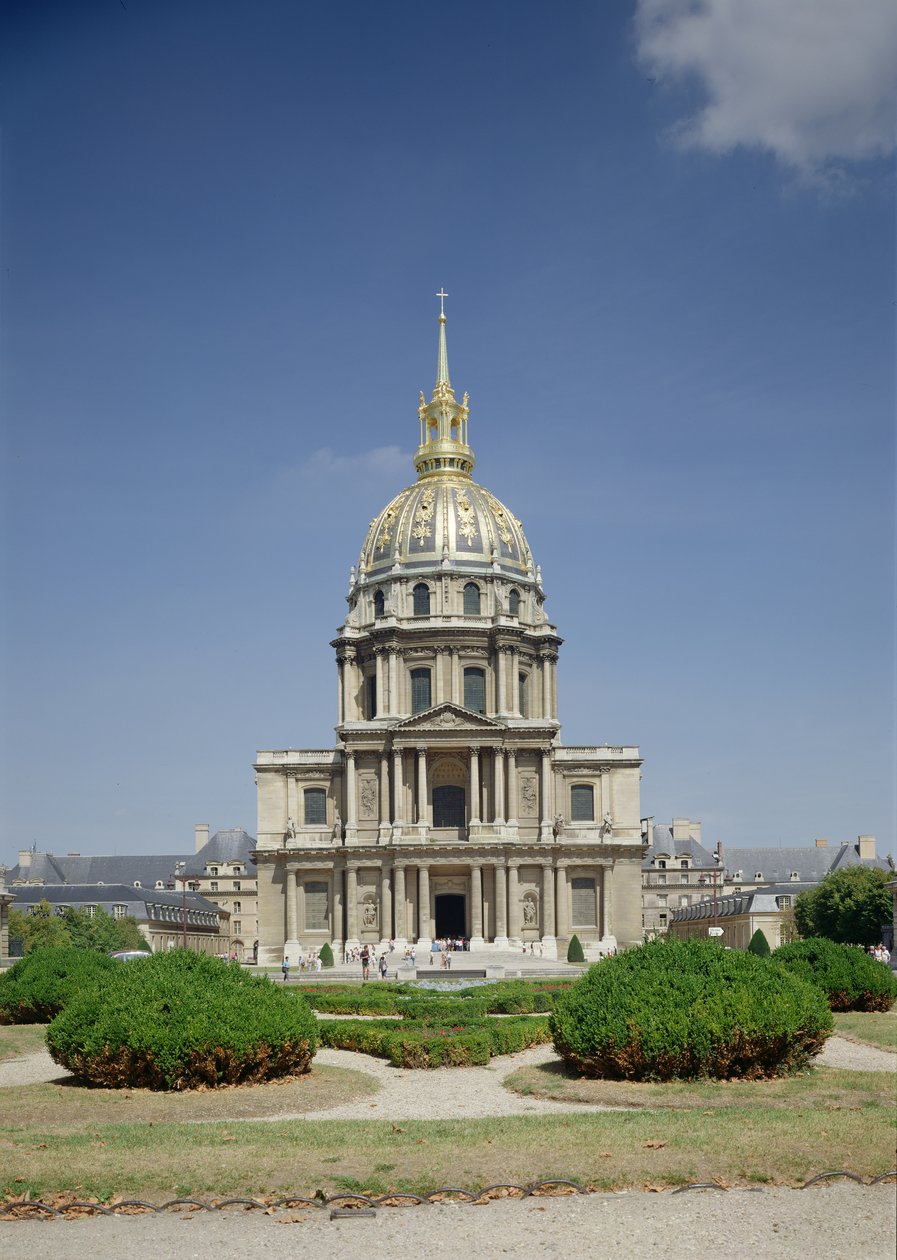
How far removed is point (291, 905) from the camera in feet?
275

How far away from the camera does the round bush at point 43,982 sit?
33500mm

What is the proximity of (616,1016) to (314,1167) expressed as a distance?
7.57m

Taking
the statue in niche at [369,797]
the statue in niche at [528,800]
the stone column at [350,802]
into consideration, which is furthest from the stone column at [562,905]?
the stone column at [350,802]

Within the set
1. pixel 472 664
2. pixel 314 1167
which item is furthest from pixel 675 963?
pixel 472 664

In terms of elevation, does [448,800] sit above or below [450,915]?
above

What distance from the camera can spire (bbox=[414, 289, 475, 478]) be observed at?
326ft

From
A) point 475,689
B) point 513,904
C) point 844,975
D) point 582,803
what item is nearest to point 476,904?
point 513,904

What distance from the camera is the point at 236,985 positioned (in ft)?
73.4

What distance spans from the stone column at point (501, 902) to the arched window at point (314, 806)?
12311 mm

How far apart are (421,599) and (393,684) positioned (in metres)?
7.00

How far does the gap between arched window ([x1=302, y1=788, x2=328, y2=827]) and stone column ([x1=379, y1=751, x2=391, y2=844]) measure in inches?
193

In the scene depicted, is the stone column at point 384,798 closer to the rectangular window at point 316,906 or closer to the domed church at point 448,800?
the domed church at point 448,800

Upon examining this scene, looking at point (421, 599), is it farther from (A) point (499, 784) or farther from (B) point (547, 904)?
(B) point (547, 904)

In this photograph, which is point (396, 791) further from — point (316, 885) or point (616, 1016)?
point (616, 1016)
